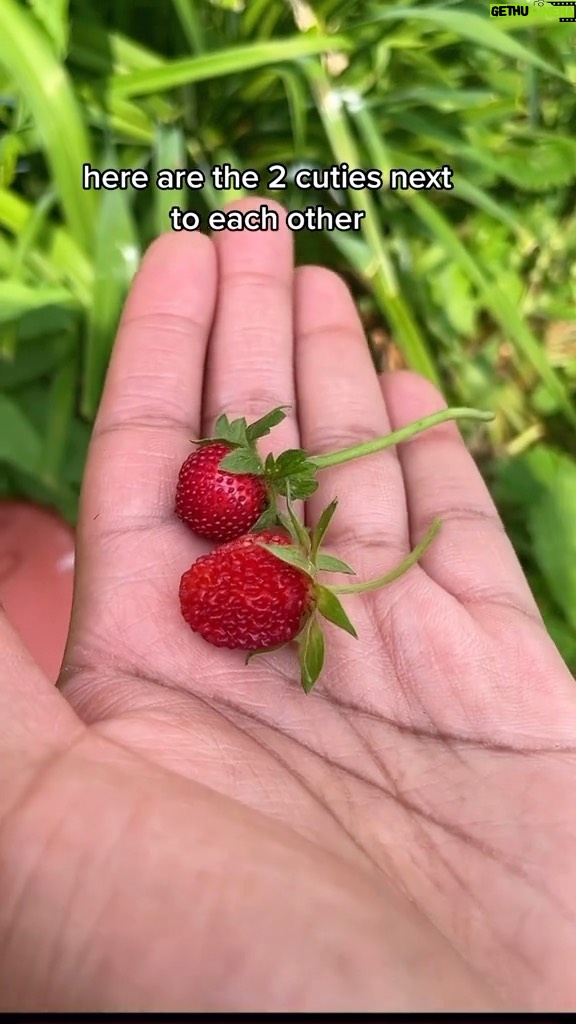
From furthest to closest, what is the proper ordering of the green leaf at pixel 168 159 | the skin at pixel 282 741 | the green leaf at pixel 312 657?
the green leaf at pixel 168 159 → the green leaf at pixel 312 657 → the skin at pixel 282 741

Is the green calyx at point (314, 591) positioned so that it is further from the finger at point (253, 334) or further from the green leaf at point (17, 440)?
the green leaf at point (17, 440)

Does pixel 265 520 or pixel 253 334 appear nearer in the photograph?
pixel 265 520

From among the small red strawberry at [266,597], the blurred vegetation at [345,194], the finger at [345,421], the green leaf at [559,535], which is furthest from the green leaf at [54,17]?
the green leaf at [559,535]

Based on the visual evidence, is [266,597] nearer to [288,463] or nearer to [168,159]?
[288,463]

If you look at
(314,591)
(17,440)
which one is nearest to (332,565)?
(314,591)

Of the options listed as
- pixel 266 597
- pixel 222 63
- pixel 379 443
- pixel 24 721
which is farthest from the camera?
pixel 222 63

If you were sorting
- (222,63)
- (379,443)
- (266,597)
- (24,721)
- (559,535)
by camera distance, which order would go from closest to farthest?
(24,721) < (266,597) < (379,443) < (222,63) < (559,535)
